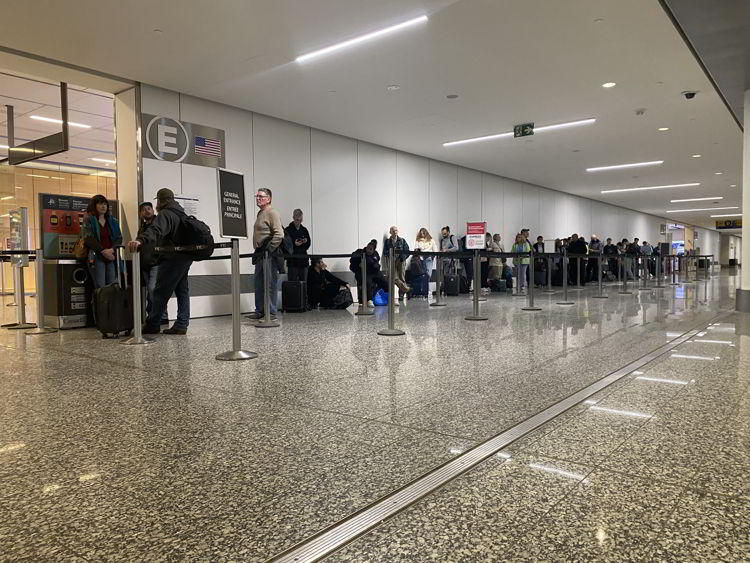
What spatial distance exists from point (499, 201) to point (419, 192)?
174 inches

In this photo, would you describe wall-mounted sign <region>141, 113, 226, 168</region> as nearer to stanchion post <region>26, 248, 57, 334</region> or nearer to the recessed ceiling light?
stanchion post <region>26, 248, 57, 334</region>

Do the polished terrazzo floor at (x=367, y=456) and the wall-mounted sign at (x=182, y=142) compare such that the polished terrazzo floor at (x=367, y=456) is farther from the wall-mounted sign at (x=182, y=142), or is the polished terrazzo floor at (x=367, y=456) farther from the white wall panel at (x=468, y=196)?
the white wall panel at (x=468, y=196)

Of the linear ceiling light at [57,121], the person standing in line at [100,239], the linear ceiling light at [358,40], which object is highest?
the linear ceiling light at [57,121]

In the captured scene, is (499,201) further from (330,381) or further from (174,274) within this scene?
(330,381)

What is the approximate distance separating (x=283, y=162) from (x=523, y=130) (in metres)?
5.00

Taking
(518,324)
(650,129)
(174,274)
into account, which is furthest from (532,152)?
(174,274)

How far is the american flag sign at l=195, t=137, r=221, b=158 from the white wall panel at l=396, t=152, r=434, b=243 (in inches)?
207

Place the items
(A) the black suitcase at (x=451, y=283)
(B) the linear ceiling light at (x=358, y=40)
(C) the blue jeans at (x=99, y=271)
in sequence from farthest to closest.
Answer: (A) the black suitcase at (x=451, y=283)
(C) the blue jeans at (x=99, y=271)
(B) the linear ceiling light at (x=358, y=40)

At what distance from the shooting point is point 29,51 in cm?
674

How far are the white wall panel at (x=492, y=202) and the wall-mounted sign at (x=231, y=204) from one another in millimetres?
9249

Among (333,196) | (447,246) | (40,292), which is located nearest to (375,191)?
(333,196)

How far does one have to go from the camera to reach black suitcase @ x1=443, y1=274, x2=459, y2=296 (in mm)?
12922

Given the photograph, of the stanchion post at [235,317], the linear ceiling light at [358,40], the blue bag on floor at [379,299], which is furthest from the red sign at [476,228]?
the stanchion post at [235,317]

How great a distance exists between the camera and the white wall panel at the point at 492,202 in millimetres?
16359
